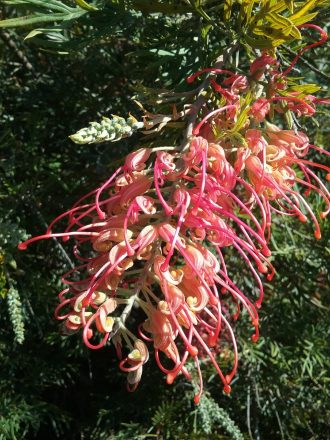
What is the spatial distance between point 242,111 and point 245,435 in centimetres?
106

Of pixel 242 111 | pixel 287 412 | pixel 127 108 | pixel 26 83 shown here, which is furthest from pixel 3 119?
pixel 287 412

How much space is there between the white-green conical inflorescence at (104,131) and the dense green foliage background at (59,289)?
703mm

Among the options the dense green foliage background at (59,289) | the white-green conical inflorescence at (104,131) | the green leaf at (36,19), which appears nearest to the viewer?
the white-green conical inflorescence at (104,131)

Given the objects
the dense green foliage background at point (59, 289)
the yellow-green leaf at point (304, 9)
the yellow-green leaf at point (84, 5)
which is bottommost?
the dense green foliage background at point (59, 289)

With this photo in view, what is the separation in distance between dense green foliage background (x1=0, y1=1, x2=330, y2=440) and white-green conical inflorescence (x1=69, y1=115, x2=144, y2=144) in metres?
0.70

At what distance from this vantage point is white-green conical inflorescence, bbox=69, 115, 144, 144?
60 cm

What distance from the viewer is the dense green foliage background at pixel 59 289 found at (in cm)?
139

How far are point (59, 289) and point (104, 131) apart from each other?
2.83 feet

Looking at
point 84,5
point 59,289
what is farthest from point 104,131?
point 59,289

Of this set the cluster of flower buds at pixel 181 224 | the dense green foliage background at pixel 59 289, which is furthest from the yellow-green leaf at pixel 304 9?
the dense green foliage background at pixel 59 289

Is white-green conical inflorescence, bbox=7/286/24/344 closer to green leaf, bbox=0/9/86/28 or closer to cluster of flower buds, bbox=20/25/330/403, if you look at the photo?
Answer: cluster of flower buds, bbox=20/25/330/403

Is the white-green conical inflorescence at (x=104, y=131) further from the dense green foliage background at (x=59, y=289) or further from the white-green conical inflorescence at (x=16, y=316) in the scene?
the dense green foliage background at (x=59, y=289)

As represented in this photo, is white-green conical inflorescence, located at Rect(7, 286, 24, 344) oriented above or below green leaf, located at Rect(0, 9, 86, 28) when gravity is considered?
below

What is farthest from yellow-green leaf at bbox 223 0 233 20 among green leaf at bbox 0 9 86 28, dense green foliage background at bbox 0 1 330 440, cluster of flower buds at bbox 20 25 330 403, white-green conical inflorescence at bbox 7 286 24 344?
white-green conical inflorescence at bbox 7 286 24 344
